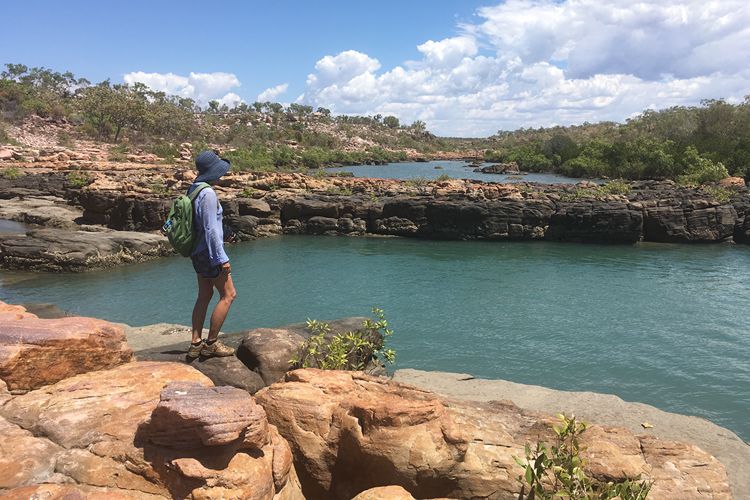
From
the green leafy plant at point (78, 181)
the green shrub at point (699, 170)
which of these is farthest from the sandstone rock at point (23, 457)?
the green shrub at point (699, 170)

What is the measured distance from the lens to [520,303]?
1664 cm

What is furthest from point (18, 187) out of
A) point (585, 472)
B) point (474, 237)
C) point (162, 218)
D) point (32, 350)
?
point (585, 472)

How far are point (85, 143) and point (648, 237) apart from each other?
68136 mm

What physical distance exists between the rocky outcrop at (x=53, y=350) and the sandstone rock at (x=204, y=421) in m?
1.41

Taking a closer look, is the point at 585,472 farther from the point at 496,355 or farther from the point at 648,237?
the point at 648,237

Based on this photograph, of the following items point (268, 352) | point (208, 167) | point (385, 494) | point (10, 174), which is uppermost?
point (208, 167)

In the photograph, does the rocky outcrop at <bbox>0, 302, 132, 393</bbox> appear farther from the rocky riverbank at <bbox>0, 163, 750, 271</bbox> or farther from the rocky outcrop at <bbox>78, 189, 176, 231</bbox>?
the rocky outcrop at <bbox>78, 189, 176, 231</bbox>

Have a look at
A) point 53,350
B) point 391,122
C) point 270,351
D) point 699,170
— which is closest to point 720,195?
point 699,170

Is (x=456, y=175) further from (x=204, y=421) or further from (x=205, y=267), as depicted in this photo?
(x=204, y=421)

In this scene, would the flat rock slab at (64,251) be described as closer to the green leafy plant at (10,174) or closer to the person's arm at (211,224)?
the person's arm at (211,224)

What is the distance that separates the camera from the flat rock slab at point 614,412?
6.27 metres

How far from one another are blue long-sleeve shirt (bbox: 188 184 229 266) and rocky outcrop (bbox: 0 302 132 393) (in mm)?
1164

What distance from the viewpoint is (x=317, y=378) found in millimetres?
5258

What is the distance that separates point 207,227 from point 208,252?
0.88 ft
